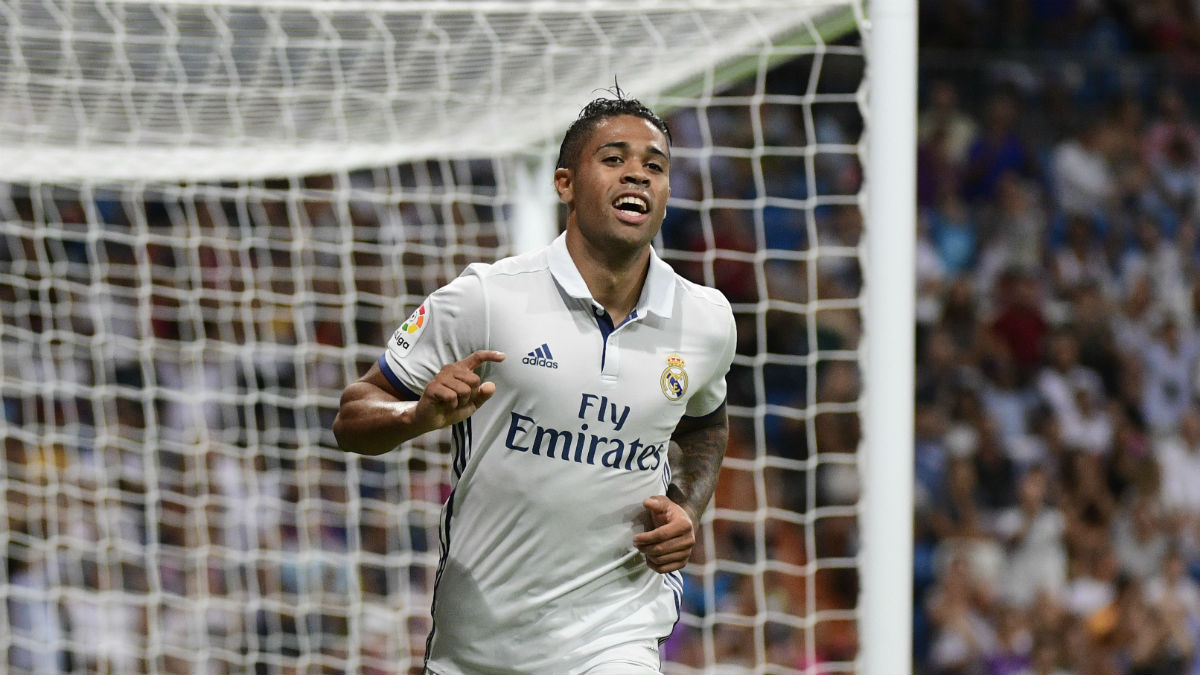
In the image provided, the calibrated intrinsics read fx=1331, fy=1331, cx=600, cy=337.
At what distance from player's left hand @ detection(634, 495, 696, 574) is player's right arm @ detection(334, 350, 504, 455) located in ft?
1.36

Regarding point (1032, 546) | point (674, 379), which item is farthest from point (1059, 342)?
point (674, 379)

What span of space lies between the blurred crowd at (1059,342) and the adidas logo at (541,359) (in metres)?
4.63

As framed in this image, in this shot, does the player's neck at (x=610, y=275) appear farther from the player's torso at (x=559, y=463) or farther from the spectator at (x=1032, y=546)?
the spectator at (x=1032, y=546)

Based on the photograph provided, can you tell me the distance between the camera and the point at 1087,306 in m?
7.71

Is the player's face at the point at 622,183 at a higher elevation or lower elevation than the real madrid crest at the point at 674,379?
higher

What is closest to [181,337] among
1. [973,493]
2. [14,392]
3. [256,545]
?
[14,392]

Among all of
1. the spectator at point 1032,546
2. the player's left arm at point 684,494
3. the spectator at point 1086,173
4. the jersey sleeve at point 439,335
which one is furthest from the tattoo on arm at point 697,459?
the spectator at point 1086,173

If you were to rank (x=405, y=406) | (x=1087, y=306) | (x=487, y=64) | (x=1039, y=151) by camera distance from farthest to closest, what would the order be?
(x=1039, y=151), (x=1087, y=306), (x=487, y=64), (x=405, y=406)

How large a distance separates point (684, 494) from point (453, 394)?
75 centimetres

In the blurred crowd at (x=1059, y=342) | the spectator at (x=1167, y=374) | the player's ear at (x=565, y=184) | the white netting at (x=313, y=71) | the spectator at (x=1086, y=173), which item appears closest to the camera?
the player's ear at (x=565, y=184)

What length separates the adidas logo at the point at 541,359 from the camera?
244 centimetres

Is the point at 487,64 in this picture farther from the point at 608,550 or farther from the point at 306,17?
the point at 608,550

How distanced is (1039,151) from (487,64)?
489 centimetres

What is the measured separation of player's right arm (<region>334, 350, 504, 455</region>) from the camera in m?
2.14
